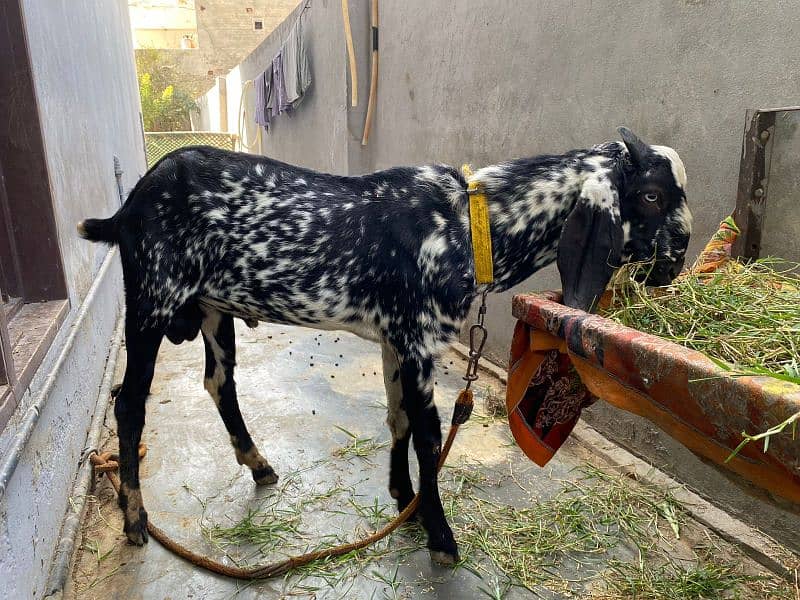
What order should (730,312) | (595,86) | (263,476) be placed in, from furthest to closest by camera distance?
(595,86) → (263,476) → (730,312)

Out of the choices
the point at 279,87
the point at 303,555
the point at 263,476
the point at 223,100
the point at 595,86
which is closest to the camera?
the point at 303,555

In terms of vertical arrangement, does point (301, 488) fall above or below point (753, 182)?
below

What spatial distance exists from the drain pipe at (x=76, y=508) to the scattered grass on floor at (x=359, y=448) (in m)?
1.24

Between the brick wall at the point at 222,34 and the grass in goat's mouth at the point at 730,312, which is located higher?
the brick wall at the point at 222,34

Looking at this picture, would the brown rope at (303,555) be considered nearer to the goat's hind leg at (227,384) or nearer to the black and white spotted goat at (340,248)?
the black and white spotted goat at (340,248)

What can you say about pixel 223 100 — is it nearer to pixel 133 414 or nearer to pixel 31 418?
pixel 133 414

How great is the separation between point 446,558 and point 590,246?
1389 millimetres

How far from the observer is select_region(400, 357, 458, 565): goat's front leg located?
226 centimetres

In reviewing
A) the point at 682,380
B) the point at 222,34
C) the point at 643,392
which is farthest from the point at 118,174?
the point at 222,34

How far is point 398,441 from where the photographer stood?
2596 mm

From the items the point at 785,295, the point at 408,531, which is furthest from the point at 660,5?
the point at 408,531

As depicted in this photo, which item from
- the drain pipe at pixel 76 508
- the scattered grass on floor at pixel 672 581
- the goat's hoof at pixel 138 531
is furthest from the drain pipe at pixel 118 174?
the scattered grass on floor at pixel 672 581

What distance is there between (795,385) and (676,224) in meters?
1.17

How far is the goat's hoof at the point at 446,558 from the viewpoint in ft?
7.41
